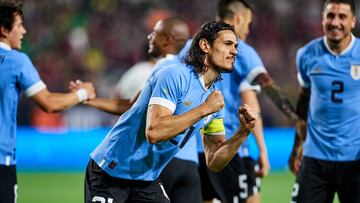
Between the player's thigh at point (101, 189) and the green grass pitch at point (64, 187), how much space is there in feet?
17.8

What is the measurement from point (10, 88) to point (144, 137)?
1.27 meters

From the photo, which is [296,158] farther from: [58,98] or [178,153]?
[58,98]

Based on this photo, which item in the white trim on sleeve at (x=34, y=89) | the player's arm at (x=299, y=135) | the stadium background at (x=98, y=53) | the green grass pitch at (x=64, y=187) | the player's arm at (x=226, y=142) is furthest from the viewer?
the stadium background at (x=98, y=53)

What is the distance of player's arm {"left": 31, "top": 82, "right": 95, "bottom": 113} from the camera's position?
6.45 metres

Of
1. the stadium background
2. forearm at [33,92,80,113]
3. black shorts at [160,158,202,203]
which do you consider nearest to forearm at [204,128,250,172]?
black shorts at [160,158,202,203]

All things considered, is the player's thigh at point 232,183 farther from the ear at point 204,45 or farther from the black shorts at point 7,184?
the ear at point 204,45

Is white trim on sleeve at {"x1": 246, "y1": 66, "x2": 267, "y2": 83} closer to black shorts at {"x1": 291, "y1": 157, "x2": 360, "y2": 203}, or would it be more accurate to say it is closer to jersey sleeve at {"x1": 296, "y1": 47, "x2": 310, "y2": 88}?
jersey sleeve at {"x1": 296, "y1": 47, "x2": 310, "y2": 88}

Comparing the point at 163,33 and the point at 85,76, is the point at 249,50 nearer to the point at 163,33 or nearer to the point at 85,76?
the point at 163,33

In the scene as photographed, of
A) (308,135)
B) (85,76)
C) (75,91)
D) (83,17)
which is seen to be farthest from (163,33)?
(83,17)

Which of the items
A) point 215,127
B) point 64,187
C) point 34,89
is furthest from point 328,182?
point 64,187

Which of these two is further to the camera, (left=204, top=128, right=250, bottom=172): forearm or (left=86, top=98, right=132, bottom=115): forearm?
(left=86, top=98, right=132, bottom=115): forearm

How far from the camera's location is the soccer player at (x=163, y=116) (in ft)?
17.4

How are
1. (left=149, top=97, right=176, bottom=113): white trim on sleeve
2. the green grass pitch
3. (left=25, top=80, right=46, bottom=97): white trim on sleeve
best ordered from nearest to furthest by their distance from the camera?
(left=149, top=97, right=176, bottom=113): white trim on sleeve, (left=25, top=80, right=46, bottom=97): white trim on sleeve, the green grass pitch

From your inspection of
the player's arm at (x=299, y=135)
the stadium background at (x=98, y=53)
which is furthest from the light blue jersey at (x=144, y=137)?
Result: the stadium background at (x=98, y=53)
